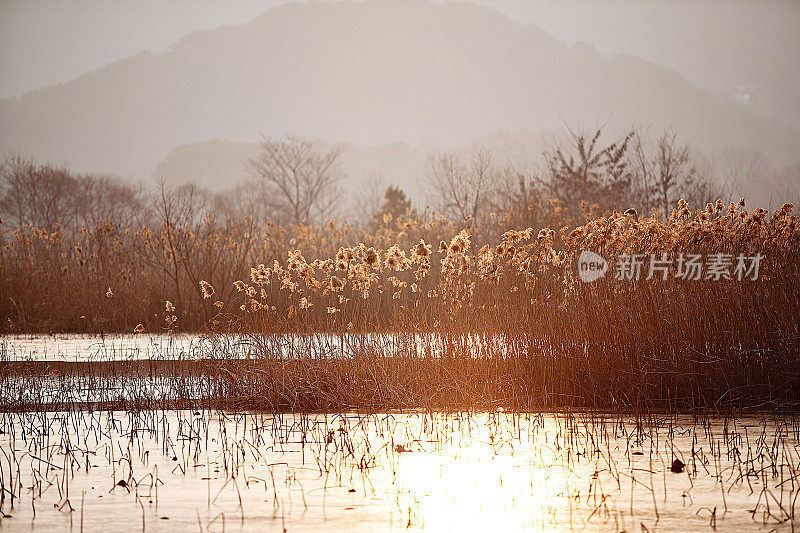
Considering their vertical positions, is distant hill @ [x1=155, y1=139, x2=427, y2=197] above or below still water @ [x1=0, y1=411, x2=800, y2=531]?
above

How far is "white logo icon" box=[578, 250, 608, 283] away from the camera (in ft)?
24.7

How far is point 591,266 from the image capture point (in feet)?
24.9

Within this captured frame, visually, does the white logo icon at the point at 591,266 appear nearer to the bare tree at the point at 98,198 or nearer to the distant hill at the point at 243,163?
the bare tree at the point at 98,198

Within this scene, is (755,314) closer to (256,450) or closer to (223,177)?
(256,450)

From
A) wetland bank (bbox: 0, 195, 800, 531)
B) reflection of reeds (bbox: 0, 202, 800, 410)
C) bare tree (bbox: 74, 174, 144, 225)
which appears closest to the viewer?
wetland bank (bbox: 0, 195, 800, 531)

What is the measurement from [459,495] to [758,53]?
189568 millimetres

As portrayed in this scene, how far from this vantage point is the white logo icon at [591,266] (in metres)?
7.52

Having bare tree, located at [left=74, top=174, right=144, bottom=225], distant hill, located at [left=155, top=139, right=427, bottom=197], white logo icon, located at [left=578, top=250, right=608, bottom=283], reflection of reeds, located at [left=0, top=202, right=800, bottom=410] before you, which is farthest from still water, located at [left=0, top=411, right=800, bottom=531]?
distant hill, located at [left=155, top=139, right=427, bottom=197]

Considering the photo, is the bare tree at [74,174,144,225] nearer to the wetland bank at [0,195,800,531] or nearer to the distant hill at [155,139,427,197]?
the wetland bank at [0,195,800,531]

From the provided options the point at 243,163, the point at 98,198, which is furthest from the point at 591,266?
the point at 243,163

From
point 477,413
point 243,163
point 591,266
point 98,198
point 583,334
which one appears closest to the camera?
point 477,413

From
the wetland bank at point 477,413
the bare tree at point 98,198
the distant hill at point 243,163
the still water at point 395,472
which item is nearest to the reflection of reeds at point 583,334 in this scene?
the wetland bank at point 477,413

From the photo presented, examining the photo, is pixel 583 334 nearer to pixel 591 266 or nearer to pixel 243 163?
pixel 591 266

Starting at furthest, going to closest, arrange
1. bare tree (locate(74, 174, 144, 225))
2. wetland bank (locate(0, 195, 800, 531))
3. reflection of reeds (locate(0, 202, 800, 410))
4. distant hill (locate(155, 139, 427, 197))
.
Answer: distant hill (locate(155, 139, 427, 197)) < bare tree (locate(74, 174, 144, 225)) < reflection of reeds (locate(0, 202, 800, 410)) < wetland bank (locate(0, 195, 800, 531))
